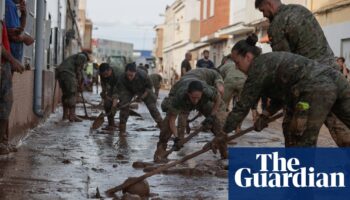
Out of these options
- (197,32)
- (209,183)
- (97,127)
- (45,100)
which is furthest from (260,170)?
(197,32)

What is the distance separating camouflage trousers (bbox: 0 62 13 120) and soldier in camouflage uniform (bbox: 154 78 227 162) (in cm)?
195

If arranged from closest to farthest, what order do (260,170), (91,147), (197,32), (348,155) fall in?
(260,170) < (348,155) < (91,147) < (197,32)

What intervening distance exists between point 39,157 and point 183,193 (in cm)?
275

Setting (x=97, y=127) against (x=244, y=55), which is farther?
(x=97, y=127)

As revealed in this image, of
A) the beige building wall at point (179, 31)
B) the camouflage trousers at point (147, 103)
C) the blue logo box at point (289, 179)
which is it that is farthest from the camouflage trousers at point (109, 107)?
the beige building wall at point (179, 31)

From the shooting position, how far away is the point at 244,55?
6.43m

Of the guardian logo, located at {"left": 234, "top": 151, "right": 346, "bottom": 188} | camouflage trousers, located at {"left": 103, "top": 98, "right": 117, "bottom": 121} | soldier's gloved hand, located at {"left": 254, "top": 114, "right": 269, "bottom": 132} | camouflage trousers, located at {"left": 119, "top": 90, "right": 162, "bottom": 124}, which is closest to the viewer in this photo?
the guardian logo, located at {"left": 234, "top": 151, "right": 346, "bottom": 188}

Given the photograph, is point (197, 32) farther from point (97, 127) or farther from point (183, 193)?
point (183, 193)

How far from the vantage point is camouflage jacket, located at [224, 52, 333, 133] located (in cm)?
625

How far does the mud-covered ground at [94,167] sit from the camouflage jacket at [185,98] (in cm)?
72

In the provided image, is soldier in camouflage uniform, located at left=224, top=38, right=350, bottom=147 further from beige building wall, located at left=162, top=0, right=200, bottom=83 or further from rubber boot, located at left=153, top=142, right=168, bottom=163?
beige building wall, located at left=162, top=0, right=200, bottom=83

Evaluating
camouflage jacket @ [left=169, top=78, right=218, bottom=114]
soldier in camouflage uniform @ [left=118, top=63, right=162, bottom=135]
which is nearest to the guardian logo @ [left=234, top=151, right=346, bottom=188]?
camouflage jacket @ [left=169, top=78, right=218, bottom=114]

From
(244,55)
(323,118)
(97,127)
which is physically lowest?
(97,127)

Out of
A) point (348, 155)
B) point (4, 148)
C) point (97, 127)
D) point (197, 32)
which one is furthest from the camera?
point (197, 32)
